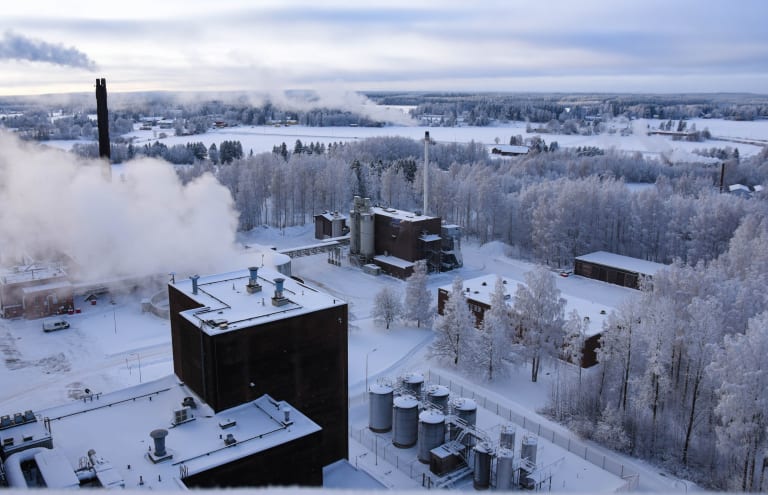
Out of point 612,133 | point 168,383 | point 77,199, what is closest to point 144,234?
point 77,199

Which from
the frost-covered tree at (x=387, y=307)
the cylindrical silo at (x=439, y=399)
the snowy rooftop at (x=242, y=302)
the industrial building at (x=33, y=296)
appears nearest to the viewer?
the snowy rooftop at (x=242, y=302)

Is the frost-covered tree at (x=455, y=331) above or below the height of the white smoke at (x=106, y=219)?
below

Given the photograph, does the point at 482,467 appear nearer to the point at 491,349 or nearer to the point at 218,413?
the point at 491,349

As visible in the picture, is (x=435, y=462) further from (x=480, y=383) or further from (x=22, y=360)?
(x=22, y=360)

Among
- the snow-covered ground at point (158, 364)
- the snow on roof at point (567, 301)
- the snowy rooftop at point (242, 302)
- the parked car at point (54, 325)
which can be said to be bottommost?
the snow-covered ground at point (158, 364)

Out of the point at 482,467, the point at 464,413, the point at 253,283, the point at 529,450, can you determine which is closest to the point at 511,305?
the point at 464,413

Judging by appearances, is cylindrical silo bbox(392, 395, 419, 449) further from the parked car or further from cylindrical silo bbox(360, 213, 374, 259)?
cylindrical silo bbox(360, 213, 374, 259)

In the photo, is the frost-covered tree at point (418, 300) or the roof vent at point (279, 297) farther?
the frost-covered tree at point (418, 300)

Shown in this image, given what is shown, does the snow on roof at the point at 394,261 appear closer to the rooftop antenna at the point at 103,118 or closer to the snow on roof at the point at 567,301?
the snow on roof at the point at 567,301

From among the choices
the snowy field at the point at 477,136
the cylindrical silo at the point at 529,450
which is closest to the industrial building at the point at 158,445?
the cylindrical silo at the point at 529,450
